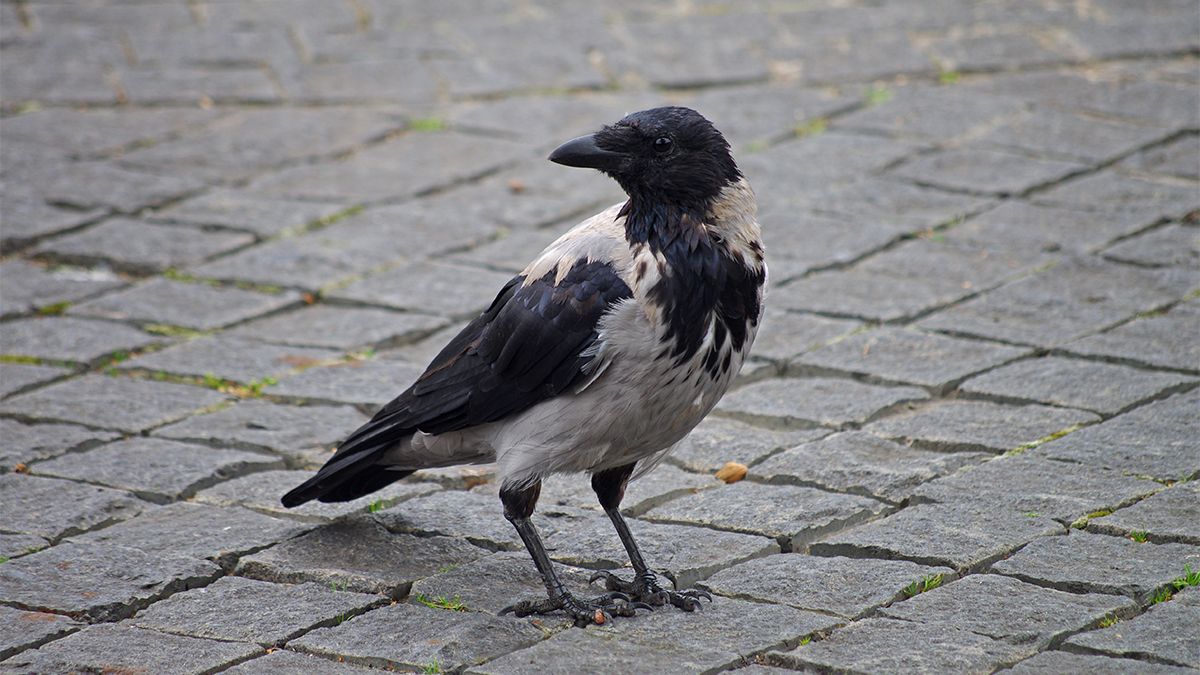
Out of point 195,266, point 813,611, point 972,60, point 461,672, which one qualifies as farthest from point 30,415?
point 972,60

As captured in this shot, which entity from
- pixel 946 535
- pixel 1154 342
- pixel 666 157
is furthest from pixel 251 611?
pixel 1154 342

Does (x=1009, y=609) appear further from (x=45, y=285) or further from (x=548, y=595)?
(x=45, y=285)

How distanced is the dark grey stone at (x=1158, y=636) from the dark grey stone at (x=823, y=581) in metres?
0.46

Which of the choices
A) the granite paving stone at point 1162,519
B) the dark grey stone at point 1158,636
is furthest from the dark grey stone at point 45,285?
the dark grey stone at point 1158,636

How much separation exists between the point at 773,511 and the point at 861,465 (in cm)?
40

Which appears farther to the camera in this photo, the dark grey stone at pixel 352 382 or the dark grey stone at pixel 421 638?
the dark grey stone at pixel 352 382

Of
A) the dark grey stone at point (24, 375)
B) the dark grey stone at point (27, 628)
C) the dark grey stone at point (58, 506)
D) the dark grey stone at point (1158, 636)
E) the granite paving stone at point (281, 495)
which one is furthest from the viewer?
the dark grey stone at point (24, 375)

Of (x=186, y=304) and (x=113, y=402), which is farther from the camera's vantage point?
(x=186, y=304)

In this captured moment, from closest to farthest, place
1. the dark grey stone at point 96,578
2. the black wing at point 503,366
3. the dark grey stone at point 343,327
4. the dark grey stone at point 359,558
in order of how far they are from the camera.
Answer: the black wing at point 503,366, the dark grey stone at point 96,578, the dark grey stone at point 359,558, the dark grey stone at point 343,327

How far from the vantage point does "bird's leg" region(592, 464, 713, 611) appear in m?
3.77

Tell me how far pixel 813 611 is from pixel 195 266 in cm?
361

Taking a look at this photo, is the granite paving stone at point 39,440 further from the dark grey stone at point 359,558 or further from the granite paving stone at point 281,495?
the dark grey stone at point 359,558

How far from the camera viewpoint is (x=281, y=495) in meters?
4.50

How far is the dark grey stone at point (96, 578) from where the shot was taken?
3805 millimetres
